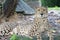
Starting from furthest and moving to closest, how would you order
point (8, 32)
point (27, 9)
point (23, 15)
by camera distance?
1. point (27, 9)
2. point (23, 15)
3. point (8, 32)

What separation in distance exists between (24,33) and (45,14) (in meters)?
0.80

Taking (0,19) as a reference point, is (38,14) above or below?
above

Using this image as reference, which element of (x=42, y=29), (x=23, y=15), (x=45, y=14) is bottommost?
(x=23, y=15)

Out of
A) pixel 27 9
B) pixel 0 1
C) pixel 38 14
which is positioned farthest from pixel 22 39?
pixel 27 9

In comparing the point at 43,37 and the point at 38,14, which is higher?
the point at 38,14

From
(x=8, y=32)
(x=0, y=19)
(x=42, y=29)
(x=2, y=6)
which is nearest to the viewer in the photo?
(x=42, y=29)

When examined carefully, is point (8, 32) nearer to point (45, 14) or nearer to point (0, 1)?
point (45, 14)

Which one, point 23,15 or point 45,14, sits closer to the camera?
point 45,14

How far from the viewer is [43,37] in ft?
16.9

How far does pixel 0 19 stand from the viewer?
685 cm

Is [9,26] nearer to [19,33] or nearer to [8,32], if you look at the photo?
[8,32]

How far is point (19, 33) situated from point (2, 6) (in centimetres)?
236

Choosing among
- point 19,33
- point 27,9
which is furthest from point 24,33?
point 27,9

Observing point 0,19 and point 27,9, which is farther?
point 27,9
